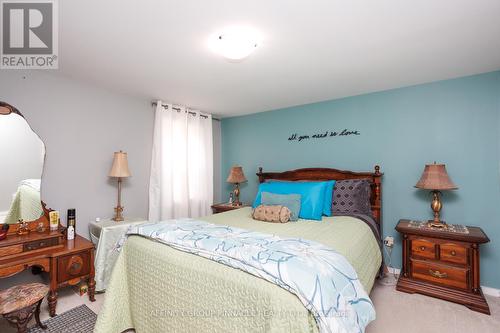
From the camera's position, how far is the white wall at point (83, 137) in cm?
251

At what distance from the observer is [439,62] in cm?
229

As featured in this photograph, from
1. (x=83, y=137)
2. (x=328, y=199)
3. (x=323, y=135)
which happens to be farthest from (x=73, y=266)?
(x=323, y=135)

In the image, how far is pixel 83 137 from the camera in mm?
2846

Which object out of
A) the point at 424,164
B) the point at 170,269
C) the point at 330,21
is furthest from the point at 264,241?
the point at 424,164

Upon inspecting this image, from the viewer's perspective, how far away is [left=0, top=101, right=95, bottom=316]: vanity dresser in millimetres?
2076

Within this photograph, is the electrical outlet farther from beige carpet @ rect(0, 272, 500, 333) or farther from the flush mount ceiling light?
the flush mount ceiling light

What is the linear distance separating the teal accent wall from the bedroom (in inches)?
0.6

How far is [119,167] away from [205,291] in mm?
2072

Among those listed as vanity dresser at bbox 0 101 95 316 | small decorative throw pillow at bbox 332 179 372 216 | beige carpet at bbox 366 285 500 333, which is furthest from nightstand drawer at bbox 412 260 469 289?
vanity dresser at bbox 0 101 95 316

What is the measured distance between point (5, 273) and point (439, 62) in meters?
4.14

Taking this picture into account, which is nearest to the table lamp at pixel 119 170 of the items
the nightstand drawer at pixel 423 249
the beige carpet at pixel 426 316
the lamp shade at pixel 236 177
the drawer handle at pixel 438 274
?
the lamp shade at pixel 236 177

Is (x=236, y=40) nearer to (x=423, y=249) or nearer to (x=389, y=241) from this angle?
(x=423, y=249)

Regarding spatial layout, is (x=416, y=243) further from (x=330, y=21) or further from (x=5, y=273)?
(x=5, y=273)

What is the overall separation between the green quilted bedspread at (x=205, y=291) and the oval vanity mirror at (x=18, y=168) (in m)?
1.22
